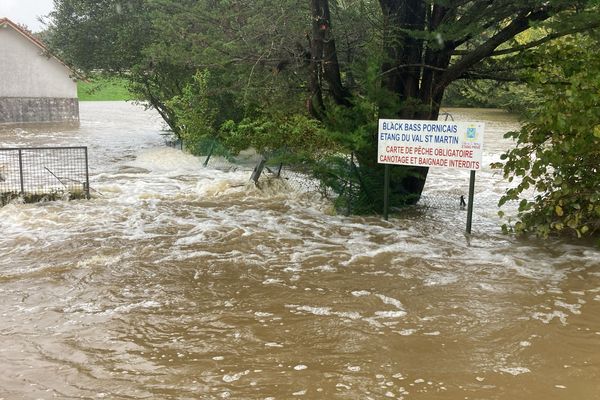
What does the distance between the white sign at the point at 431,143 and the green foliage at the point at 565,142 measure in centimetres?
65

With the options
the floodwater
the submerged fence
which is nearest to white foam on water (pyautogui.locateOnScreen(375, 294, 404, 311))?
the floodwater

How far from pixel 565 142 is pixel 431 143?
2128 millimetres

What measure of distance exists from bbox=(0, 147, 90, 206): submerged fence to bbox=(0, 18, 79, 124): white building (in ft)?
49.6

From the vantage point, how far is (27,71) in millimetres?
32219

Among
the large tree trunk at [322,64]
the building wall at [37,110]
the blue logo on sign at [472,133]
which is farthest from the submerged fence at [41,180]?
the building wall at [37,110]

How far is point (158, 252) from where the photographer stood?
8.53 m

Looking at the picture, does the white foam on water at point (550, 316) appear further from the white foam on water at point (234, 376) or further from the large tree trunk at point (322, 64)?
the large tree trunk at point (322, 64)

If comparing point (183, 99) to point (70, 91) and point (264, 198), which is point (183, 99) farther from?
point (70, 91)

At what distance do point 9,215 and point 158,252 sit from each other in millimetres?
3672

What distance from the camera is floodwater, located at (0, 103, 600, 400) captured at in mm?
4691

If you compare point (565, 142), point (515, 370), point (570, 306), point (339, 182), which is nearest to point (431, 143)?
point (565, 142)

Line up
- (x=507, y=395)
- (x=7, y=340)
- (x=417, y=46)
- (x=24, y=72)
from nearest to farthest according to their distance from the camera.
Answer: (x=507, y=395)
(x=7, y=340)
(x=417, y=46)
(x=24, y=72)

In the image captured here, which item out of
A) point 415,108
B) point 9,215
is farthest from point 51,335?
point 415,108

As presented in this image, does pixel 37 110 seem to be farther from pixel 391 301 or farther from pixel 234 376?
pixel 234 376
